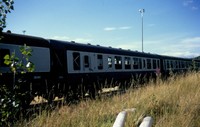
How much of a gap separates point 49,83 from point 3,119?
8.22 meters

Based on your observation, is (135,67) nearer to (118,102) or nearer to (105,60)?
(105,60)

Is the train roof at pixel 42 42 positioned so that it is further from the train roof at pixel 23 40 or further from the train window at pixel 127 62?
the train window at pixel 127 62

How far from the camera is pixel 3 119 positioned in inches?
124

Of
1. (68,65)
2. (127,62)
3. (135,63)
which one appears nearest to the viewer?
(68,65)

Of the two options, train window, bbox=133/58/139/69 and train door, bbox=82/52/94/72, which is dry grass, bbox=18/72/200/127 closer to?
train door, bbox=82/52/94/72

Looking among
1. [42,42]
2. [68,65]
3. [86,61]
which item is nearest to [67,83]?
[68,65]

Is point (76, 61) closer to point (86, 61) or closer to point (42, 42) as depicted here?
point (86, 61)

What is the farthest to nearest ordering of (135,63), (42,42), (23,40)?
1. (135,63)
2. (42,42)
3. (23,40)

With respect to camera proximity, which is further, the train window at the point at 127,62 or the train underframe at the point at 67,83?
the train window at the point at 127,62

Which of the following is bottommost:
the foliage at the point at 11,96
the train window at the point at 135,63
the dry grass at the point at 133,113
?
the dry grass at the point at 133,113

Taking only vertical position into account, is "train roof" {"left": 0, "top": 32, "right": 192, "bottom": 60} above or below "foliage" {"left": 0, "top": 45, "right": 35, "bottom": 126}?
above

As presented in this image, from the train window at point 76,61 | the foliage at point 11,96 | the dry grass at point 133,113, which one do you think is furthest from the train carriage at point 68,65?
the foliage at point 11,96

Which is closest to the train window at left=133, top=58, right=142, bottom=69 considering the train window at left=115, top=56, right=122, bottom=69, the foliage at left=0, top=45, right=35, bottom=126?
the train window at left=115, top=56, right=122, bottom=69

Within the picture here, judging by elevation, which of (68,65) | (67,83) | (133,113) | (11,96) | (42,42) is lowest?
(133,113)
